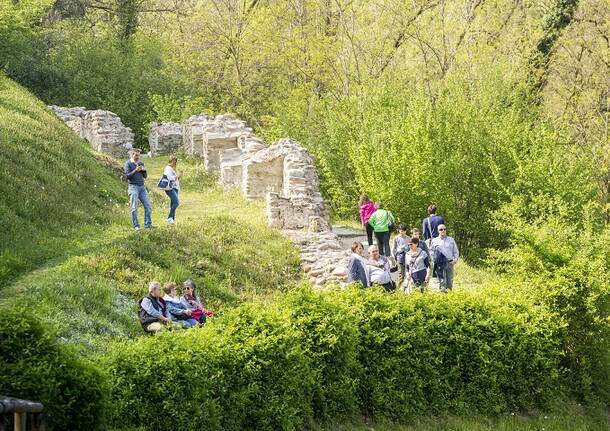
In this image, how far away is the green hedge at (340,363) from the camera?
1025 cm

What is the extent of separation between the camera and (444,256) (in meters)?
16.9

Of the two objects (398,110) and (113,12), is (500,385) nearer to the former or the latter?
(398,110)

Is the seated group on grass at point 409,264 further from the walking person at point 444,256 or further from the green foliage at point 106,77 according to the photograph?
the green foliage at point 106,77

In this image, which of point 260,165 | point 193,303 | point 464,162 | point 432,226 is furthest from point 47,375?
point 464,162

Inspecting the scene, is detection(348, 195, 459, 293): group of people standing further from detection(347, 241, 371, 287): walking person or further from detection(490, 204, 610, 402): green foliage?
detection(490, 204, 610, 402): green foliage

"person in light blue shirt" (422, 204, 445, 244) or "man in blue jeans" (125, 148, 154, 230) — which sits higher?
"man in blue jeans" (125, 148, 154, 230)

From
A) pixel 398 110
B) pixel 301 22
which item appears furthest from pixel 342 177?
pixel 301 22

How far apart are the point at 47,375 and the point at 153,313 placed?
487 centimetres

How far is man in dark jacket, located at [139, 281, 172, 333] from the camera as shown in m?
12.8

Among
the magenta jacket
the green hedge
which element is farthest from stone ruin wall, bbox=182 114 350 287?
the green hedge

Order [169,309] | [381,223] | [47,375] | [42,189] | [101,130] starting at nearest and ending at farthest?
[47,375] < [169,309] < [381,223] < [42,189] < [101,130]

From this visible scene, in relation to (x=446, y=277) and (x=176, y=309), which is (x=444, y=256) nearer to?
(x=446, y=277)

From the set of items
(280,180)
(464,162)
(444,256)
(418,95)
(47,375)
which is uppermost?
(418,95)

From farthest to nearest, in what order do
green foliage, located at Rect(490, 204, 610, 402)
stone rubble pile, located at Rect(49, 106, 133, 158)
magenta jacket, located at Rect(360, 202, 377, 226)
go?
stone rubble pile, located at Rect(49, 106, 133, 158), magenta jacket, located at Rect(360, 202, 377, 226), green foliage, located at Rect(490, 204, 610, 402)
